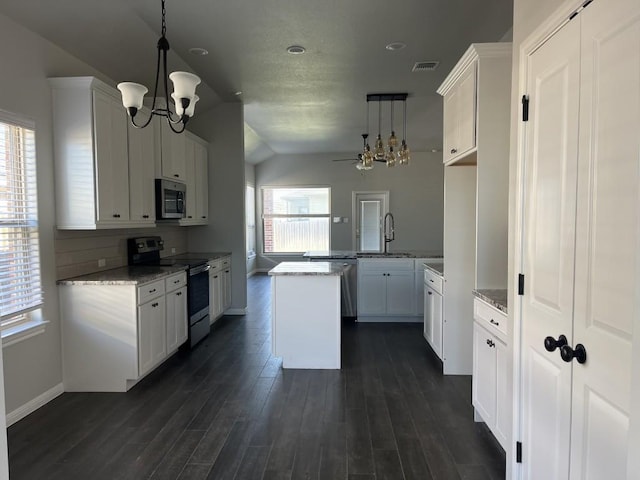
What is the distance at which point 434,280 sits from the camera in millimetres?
3842

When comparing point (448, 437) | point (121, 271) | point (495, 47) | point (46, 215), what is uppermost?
point (495, 47)

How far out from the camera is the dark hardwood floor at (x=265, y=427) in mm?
2201

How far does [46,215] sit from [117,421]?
63.3 inches

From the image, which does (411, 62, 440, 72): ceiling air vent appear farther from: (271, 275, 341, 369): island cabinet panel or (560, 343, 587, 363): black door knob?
(560, 343, 587, 363): black door knob

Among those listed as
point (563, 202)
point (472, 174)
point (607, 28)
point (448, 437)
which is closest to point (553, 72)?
point (607, 28)

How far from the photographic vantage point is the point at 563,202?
1481 mm

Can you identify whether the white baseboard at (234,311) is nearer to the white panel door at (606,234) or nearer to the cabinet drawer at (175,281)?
the cabinet drawer at (175,281)

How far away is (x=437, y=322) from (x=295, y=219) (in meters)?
6.56

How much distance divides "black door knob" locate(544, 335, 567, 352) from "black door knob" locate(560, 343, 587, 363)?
0.06 feet

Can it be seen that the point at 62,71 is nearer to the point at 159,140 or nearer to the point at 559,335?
the point at 159,140

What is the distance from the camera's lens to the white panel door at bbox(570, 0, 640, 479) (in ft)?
3.72

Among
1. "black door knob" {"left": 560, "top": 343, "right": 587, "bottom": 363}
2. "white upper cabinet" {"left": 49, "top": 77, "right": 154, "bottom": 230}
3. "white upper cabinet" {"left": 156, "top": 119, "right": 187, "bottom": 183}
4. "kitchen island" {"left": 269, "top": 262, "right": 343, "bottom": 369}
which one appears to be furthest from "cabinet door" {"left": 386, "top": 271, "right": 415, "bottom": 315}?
"black door knob" {"left": 560, "top": 343, "right": 587, "bottom": 363}

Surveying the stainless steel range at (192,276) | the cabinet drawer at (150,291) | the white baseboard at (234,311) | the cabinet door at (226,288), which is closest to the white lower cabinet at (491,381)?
the cabinet drawer at (150,291)

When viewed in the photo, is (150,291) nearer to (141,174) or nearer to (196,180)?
(141,174)
